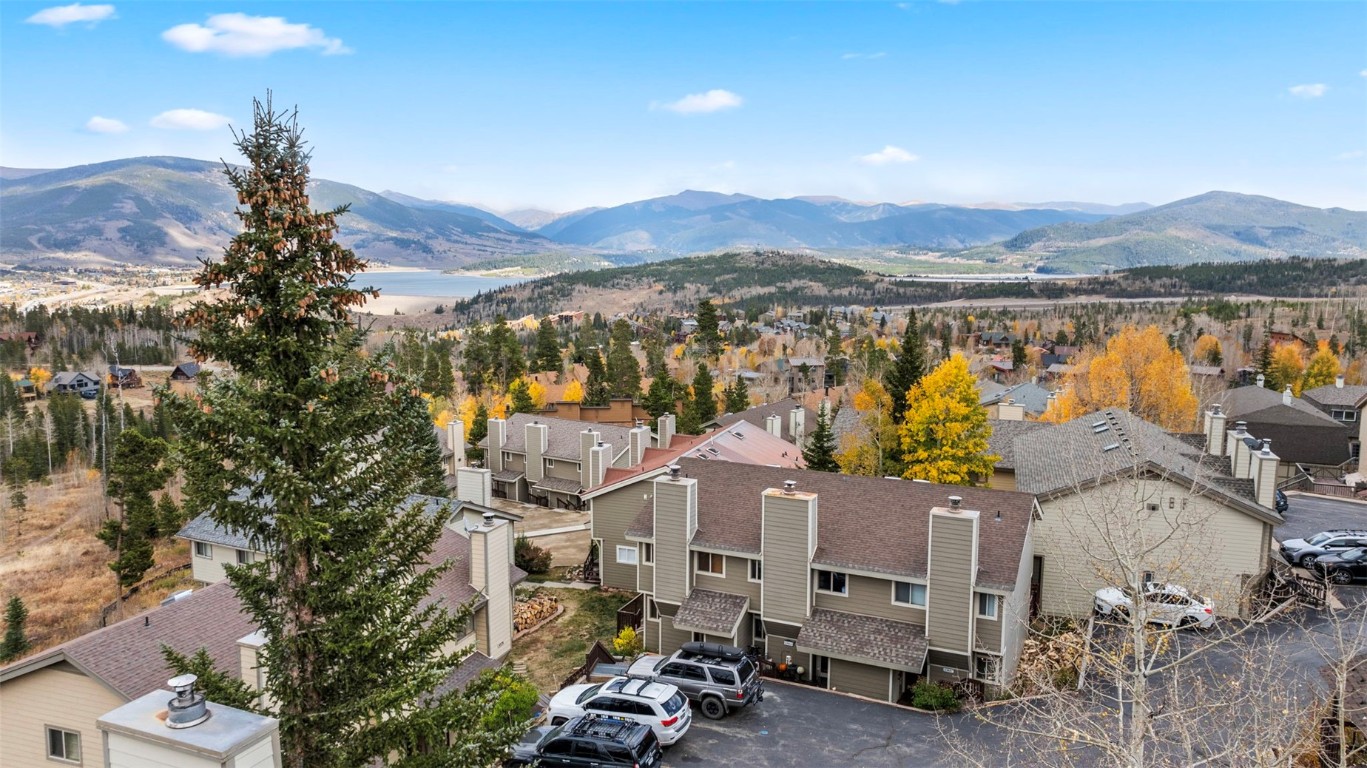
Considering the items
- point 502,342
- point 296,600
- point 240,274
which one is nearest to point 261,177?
point 240,274

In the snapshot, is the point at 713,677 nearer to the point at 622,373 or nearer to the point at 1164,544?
the point at 1164,544

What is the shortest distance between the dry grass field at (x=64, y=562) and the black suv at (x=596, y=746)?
3266 cm

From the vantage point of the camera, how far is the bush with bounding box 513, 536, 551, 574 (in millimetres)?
36844

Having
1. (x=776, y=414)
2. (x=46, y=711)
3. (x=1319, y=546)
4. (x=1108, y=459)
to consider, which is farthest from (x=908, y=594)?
(x=776, y=414)

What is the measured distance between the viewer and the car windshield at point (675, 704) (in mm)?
20734

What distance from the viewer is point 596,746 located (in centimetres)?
1903

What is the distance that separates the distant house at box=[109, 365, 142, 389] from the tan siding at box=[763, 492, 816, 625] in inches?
4835

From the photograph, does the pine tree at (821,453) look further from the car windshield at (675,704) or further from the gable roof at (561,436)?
the car windshield at (675,704)

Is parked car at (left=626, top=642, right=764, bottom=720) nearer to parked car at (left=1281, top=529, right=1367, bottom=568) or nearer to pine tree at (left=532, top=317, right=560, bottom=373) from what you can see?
parked car at (left=1281, top=529, right=1367, bottom=568)

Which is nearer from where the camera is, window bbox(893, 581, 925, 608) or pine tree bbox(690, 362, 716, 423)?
window bbox(893, 581, 925, 608)

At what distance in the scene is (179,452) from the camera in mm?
11305

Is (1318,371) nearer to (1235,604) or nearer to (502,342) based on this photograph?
(1235,604)

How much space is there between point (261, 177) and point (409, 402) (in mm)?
3854

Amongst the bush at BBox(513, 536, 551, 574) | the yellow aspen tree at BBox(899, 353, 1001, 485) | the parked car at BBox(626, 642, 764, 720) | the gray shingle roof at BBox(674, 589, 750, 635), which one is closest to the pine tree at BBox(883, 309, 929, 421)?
the yellow aspen tree at BBox(899, 353, 1001, 485)
